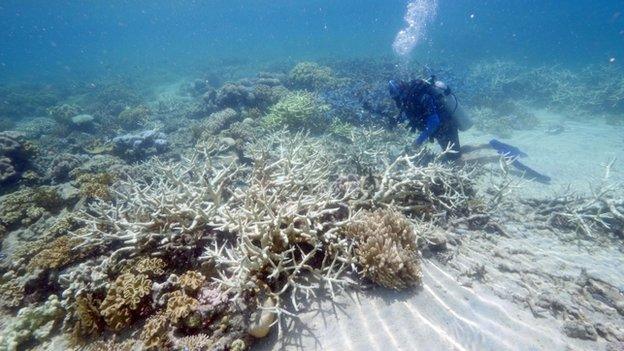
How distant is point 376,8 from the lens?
130m

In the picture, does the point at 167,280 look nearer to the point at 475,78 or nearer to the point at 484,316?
the point at 484,316

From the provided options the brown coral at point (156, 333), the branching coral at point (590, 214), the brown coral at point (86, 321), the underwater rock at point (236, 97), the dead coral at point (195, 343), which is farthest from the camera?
the underwater rock at point (236, 97)

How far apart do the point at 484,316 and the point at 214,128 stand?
28.7ft

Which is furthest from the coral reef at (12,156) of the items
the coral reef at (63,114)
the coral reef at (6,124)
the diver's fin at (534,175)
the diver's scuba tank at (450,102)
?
the diver's fin at (534,175)

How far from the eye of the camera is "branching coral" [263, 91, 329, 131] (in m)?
9.07

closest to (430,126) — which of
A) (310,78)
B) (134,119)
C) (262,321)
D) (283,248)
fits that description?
(283,248)

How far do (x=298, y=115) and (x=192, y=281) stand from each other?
A: 6677 millimetres

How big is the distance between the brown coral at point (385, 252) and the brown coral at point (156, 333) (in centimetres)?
198

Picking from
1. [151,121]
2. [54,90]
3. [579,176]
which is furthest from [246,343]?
[54,90]

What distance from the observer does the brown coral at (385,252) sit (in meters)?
3.03

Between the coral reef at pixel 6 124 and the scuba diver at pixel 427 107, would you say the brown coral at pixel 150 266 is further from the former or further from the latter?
the coral reef at pixel 6 124

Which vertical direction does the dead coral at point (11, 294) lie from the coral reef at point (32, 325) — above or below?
below

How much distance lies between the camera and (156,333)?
287 cm

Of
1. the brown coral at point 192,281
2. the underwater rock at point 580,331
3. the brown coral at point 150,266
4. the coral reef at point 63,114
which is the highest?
the underwater rock at point 580,331
